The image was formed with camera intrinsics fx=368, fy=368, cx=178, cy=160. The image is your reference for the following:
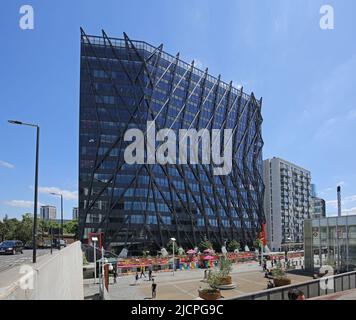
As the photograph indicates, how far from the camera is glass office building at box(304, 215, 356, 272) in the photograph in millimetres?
42375

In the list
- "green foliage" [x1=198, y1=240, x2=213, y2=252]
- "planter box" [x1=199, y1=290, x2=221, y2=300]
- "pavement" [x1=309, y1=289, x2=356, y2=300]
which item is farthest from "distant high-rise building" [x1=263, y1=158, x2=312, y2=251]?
"pavement" [x1=309, y1=289, x2=356, y2=300]

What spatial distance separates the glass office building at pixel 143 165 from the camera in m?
86.4

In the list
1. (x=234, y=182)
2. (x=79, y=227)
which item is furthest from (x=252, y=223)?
(x=79, y=227)

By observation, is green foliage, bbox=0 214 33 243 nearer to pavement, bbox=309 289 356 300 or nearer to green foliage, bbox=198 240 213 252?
green foliage, bbox=198 240 213 252

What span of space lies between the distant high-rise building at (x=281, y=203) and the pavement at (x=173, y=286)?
106143 millimetres

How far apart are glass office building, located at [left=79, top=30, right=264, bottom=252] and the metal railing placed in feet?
222

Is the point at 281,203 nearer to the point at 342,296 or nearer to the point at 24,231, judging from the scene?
the point at 24,231

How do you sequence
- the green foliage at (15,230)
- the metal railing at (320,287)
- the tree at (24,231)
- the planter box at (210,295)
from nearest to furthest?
the metal railing at (320,287) → the planter box at (210,295) → the green foliage at (15,230) → the tree at (24,231)

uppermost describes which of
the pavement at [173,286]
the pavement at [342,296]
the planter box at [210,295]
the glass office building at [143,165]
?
the glass office building at [143,165]

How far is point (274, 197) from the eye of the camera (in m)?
150

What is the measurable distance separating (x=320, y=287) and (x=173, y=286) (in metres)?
18.9

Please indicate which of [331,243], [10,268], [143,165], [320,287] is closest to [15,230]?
[143,165]

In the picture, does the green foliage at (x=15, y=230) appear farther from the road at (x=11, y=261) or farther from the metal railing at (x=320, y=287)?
the metal railing at (x=320, y=287)

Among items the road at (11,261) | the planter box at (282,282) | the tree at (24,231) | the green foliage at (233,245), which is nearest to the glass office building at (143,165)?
the green foliage at (233,245)
